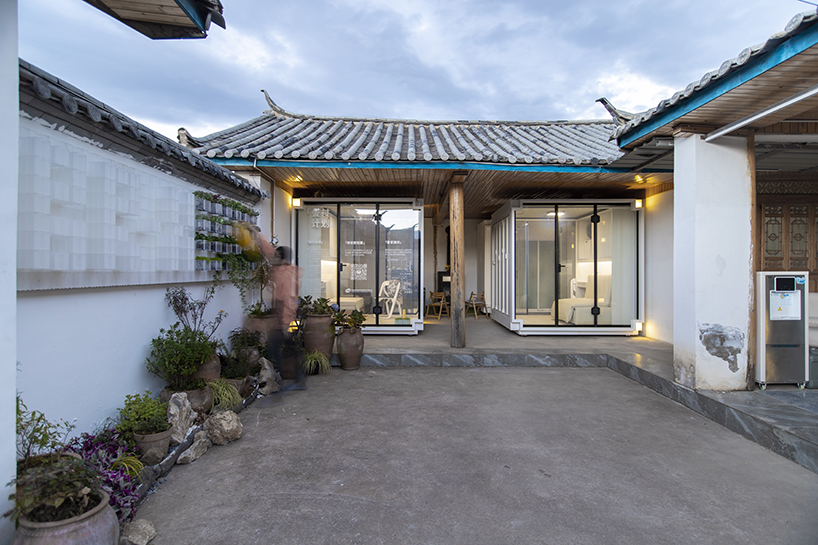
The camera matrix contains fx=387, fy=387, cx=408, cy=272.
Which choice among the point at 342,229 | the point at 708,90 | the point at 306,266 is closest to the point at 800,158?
the point at 708,90

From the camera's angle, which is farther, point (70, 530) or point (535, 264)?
point (535, 264)

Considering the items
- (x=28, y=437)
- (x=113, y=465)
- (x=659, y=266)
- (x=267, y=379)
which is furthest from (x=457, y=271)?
(x=28, y=437)

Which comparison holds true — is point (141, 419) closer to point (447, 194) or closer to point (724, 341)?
point (724, 341)

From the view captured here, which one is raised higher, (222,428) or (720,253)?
(720,253)

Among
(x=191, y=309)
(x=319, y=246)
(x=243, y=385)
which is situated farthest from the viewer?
(x=319, y=246)

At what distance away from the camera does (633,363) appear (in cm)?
526

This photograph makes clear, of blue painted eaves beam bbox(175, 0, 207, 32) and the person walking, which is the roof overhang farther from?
the person walking

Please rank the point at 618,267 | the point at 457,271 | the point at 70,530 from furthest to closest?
1. the point at 618,267
2. the point at 457,271
3. the point at 70,530

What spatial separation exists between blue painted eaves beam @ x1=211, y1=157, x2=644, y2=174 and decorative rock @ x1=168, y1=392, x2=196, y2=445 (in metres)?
3.47

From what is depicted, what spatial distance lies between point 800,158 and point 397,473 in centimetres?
634

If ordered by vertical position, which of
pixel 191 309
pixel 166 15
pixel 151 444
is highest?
pixel 166 15

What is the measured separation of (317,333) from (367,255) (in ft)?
8.09

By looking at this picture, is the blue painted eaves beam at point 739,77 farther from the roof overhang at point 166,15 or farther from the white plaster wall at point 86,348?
the white plaster wall at point 86,348

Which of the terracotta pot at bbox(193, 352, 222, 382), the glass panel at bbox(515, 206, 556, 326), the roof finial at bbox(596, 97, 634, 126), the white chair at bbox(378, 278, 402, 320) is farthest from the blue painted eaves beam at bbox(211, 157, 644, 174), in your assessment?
the terracotta pot at bbox(193, 352, 222, 382)
